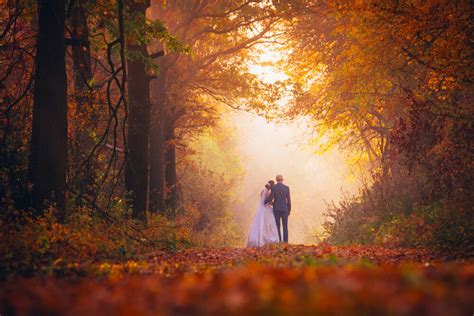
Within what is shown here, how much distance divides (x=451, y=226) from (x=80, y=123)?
917 cm

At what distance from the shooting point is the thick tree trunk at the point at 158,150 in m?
17.4

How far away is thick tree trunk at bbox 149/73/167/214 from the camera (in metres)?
17.4

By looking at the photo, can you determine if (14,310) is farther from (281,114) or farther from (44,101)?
(281,114)

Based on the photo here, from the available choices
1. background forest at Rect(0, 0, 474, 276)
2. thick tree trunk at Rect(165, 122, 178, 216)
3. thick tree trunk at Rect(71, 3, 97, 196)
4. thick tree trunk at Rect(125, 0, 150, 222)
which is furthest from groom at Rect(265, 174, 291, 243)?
thick tree trunk at Rect(71, 3, 97, 196)

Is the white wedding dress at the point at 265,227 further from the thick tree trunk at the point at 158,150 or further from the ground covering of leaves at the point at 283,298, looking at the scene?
the ground covering of leaves at the point at 283,298

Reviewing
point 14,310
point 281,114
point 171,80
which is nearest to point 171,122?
point 171,80

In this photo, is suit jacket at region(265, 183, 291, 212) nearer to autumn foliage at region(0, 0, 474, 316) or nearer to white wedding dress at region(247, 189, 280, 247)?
white wedding dress at region(247, 189, 280, 247)

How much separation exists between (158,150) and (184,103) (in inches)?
158

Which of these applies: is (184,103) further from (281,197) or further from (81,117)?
(81,117)

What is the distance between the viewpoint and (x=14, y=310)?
10.1 ft

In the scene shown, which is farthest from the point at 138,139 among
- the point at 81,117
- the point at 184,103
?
the point at 184,103

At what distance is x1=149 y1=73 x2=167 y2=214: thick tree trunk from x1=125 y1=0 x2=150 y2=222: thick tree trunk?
3.52 metres

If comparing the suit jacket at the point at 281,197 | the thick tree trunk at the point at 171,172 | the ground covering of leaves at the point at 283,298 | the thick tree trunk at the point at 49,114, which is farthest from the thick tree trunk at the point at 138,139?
the ground covering of leaves at the point at 283,298

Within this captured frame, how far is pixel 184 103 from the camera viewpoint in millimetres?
21469
